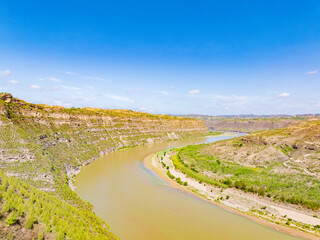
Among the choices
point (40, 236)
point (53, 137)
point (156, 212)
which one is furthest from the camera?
point (53, 137)

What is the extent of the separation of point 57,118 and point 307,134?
73474 millimetres

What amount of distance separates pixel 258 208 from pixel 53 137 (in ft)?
155

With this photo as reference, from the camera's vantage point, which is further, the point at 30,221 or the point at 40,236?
the point at 30,221

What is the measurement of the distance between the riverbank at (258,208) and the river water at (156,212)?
4.57 ft

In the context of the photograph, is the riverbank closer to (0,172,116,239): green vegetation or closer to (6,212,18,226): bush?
(0,172,116,239): green vegetation

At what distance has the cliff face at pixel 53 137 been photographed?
96.3ft

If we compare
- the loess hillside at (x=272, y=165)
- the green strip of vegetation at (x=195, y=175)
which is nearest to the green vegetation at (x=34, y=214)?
the green strip of vegetation at (x=195, y=175)

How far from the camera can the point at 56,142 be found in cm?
4591

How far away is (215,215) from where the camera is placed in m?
25.6

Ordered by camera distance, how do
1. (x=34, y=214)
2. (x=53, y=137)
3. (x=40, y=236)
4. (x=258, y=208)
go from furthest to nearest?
(x=53, y=137)
(x=258, y=208)
(x=34, y=214)
(x=40, y=236)

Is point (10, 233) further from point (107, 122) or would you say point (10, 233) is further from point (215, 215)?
point (107, 122)

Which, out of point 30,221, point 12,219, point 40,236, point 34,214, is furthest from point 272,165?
point 12,219

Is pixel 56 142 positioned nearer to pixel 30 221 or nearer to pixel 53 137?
pixel 53 137

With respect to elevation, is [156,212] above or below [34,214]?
below
